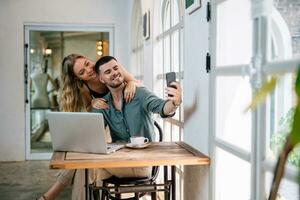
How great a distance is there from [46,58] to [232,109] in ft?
15.7

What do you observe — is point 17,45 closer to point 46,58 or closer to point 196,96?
point 46,58

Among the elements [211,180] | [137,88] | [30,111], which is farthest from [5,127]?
[211,180]

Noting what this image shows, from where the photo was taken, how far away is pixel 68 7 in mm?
6035

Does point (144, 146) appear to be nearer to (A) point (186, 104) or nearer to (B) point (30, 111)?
(A) point (186, 104)

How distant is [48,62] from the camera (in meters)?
6.28

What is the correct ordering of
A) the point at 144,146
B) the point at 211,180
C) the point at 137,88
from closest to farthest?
the point at 211,180, the point at 144,146, the point at 137,88

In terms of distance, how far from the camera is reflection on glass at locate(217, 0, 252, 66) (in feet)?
6.00

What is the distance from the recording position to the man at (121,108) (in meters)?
2.58

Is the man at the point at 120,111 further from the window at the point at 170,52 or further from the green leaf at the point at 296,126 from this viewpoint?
the green leaf at the point at 296,126

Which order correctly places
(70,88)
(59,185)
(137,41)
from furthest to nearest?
(137,41) → (59,185) → (70,88)

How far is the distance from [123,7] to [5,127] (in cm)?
250

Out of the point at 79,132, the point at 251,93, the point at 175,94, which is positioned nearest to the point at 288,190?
the point at 251,93

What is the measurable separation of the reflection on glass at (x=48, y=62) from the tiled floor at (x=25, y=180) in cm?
53

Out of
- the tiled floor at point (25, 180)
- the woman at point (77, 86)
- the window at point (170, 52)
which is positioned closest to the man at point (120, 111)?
the woman at point (77, 86)
